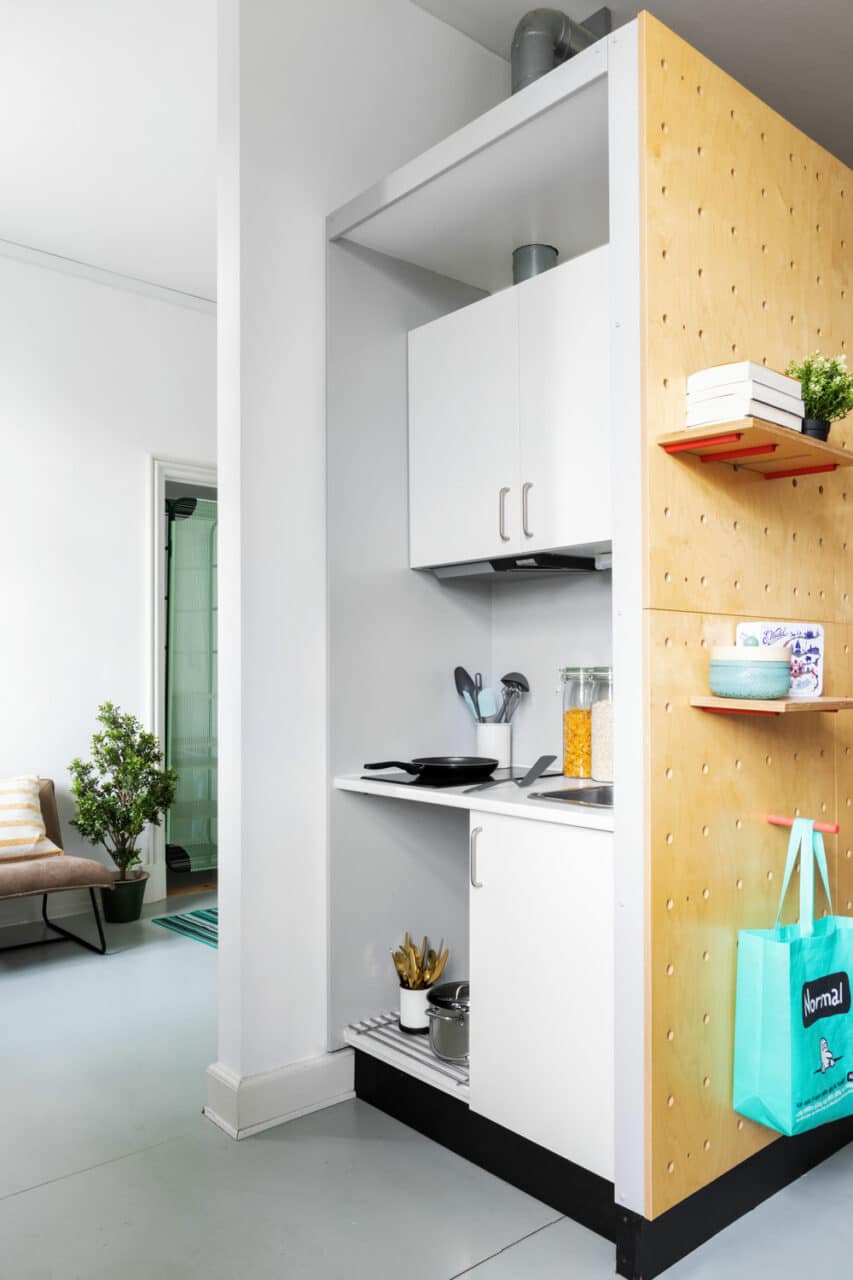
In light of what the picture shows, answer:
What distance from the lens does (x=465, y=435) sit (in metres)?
2.47

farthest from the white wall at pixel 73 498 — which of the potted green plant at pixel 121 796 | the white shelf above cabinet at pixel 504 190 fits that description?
the white shelf above cabinet at pixel 504 190

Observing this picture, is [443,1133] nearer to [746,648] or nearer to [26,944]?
[746,648]

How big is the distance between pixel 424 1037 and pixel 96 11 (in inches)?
120

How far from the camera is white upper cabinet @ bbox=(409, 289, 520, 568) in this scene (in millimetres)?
2340

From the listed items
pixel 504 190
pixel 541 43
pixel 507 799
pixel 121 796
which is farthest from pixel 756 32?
pixel 121 796

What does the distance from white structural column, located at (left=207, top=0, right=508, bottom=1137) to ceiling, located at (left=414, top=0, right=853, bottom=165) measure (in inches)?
23.4

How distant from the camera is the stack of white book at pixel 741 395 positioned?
5.56ft

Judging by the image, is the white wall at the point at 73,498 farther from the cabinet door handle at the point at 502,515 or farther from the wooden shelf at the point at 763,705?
the wooden shelf at the point at 763,705

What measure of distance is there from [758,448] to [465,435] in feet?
2.85

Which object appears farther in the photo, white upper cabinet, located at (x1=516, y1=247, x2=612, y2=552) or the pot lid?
the pot lid

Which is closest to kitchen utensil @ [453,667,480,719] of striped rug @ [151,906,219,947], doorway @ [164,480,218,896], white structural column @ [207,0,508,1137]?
white structural column @ [207,0,508,1137]

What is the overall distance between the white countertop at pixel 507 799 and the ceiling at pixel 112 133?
2319mm

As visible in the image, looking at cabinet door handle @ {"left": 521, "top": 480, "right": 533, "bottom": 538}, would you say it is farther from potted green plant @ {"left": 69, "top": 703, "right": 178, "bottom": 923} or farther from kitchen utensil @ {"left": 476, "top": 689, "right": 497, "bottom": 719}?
potted green plant @ {"left": 69, "top": 703, "right": 178, "bottom": 923}

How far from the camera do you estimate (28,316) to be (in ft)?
14.0
